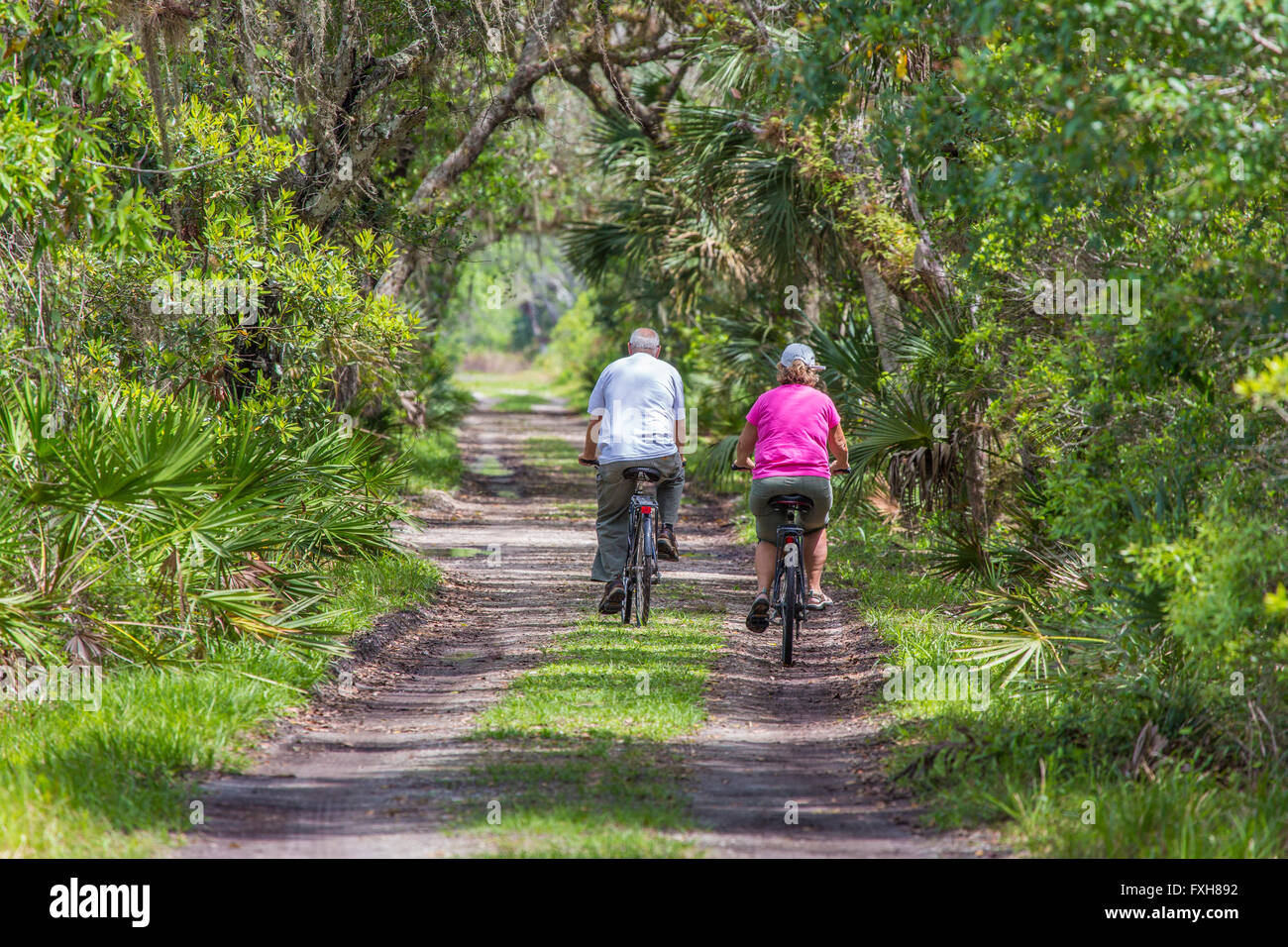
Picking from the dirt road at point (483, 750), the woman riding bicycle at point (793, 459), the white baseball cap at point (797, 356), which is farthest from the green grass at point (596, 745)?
the white baseball cap at point (797, 356)

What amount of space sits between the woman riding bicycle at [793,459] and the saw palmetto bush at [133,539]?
8.89ft

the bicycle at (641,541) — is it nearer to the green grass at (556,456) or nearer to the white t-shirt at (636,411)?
the white t-shirt at (636,411)

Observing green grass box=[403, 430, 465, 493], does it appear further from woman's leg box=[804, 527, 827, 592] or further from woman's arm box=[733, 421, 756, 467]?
woman's leg box=[804, 527, 827, 592]

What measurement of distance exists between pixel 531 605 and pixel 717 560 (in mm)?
3264

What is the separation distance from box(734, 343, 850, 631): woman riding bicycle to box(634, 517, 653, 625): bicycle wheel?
0.70m

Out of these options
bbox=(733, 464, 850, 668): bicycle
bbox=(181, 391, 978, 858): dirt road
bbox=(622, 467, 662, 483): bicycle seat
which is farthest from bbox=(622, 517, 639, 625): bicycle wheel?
bbox=(733, 464, 850, 668): bicycle

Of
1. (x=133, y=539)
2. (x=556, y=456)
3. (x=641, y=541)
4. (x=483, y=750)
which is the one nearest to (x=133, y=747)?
(x=483, y=750)

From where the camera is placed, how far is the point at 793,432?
8.37 metres

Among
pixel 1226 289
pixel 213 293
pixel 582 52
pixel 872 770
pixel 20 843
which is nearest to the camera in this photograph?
pixel 20 843

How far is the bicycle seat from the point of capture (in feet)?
28.8

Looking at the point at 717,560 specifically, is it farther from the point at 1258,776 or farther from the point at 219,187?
the point at 1258,776

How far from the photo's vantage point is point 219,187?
991cm

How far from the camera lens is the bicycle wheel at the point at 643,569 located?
8.74 meters

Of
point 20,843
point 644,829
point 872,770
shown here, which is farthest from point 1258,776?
point 20,843
